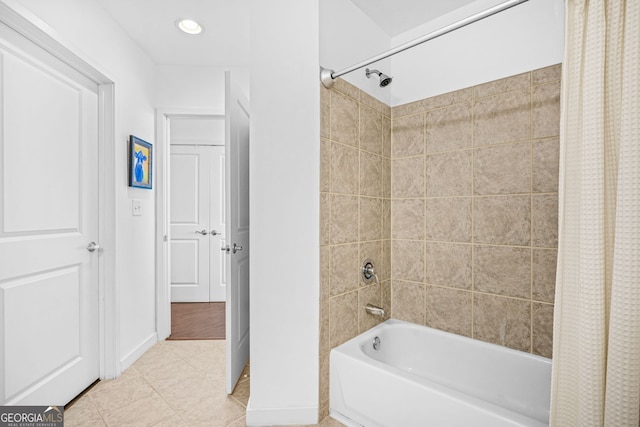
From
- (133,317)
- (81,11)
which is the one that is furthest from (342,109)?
(133,317)

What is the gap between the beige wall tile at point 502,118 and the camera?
1.64 meters

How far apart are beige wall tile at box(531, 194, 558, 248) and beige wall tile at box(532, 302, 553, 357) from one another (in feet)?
1.07

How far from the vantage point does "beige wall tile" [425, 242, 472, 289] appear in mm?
1844

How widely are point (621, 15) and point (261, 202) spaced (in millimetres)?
1470

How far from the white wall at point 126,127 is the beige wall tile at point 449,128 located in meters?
2.11

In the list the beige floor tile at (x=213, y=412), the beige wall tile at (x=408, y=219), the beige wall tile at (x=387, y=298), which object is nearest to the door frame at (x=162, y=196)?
the beige floor tile at (x=213, y=412)

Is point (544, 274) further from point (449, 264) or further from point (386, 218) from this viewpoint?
point (386, 218)

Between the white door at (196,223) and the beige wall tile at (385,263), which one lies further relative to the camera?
the white door at (196,223)

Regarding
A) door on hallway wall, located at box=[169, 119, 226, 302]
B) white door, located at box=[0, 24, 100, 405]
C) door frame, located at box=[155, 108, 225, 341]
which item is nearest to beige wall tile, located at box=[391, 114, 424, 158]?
door frame, located at box=[155, 108, 225, 341]

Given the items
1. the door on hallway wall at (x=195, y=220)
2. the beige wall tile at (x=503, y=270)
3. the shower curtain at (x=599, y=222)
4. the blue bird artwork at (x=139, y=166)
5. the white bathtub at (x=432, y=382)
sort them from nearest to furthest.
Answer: the shower curtain at (x=599, y=222)
the white bathtub at (x=432, y=382)
the beige wall tile at (x=503, y=270)
the blue bird artwork at (x=139, y=166)
the door on hallway wall at (x=195, y=220)

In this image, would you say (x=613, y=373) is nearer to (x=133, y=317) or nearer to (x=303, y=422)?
(x=303, y=422)

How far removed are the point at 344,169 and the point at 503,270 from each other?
A: 3.48 feet

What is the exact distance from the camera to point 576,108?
948 millimetres

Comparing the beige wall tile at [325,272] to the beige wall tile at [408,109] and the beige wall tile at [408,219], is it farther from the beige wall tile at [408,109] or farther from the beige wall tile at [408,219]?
the beige wall tile at [408,109]
